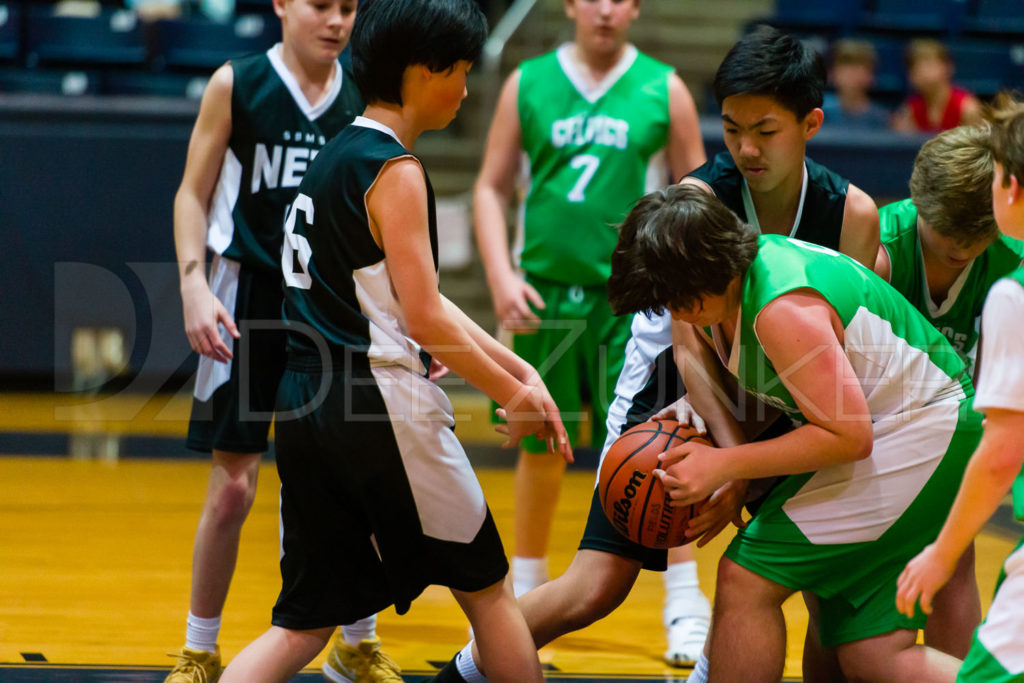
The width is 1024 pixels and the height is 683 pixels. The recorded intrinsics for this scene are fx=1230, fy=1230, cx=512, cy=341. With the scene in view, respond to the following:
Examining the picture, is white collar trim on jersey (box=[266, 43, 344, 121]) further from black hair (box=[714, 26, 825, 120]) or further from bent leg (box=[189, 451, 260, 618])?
black hair (box=[714, 26, 825, 120])

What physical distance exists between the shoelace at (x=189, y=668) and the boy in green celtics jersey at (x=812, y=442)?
1362 mm

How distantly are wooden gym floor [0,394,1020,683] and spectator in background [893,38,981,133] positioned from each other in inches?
140

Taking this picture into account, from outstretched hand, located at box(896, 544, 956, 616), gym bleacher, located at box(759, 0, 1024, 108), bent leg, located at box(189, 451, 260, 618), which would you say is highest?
gym bleacher, located at box(759, 0, 1024, 108)

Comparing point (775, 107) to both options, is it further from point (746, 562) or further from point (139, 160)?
point (139, 160)

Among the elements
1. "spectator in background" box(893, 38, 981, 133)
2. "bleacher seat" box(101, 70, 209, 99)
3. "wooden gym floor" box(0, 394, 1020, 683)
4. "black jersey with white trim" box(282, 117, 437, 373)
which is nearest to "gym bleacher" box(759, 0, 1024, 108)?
"spectator in background" box(893, 38, 981, 133)

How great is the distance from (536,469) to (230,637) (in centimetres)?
109

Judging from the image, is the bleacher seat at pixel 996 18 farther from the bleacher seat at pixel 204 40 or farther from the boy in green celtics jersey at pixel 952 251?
the boy in green celtics jersey at pixel 952 251

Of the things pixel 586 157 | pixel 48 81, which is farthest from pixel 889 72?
pixel 48 81

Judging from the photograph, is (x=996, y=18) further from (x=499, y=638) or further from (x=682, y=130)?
(x=499, y=638)

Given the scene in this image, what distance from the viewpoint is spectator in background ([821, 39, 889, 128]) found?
324 inches

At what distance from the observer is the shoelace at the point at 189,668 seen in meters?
3.20

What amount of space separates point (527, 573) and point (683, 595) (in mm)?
513

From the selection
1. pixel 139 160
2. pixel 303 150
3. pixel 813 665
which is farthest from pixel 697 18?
pixel 813 665

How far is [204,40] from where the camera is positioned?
8492mm
